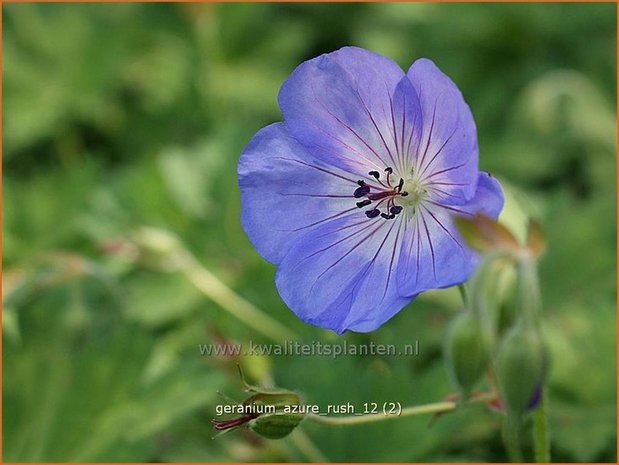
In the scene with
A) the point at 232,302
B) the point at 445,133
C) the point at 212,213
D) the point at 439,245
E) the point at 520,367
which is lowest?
the point at 520,367

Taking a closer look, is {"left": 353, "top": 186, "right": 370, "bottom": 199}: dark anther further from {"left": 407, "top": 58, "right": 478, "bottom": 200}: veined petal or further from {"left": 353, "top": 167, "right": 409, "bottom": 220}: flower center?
{"left": 407, "top": 58, "right": 478, "bottom": 200}: veined petal

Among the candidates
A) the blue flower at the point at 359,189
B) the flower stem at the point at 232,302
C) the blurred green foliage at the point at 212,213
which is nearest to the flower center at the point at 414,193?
the blue flower at the point at 359,189

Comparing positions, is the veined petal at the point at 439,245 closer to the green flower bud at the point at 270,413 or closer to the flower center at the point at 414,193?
the flower center at the point at 414,193

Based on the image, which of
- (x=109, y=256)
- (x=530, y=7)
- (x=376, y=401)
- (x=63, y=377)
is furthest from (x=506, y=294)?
(x=530, y=7)

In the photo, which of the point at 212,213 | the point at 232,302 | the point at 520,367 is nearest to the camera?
the point at 520,367

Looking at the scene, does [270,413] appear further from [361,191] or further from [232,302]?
[232,302]

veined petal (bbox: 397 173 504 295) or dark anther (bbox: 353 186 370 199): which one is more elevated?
dark anther (bbox: 353 186 370 199)

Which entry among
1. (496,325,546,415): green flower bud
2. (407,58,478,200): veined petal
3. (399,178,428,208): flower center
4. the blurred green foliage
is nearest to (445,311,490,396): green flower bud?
(496,325,546,415): green flower bud

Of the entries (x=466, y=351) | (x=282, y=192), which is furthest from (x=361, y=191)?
(x=466, y=351)
